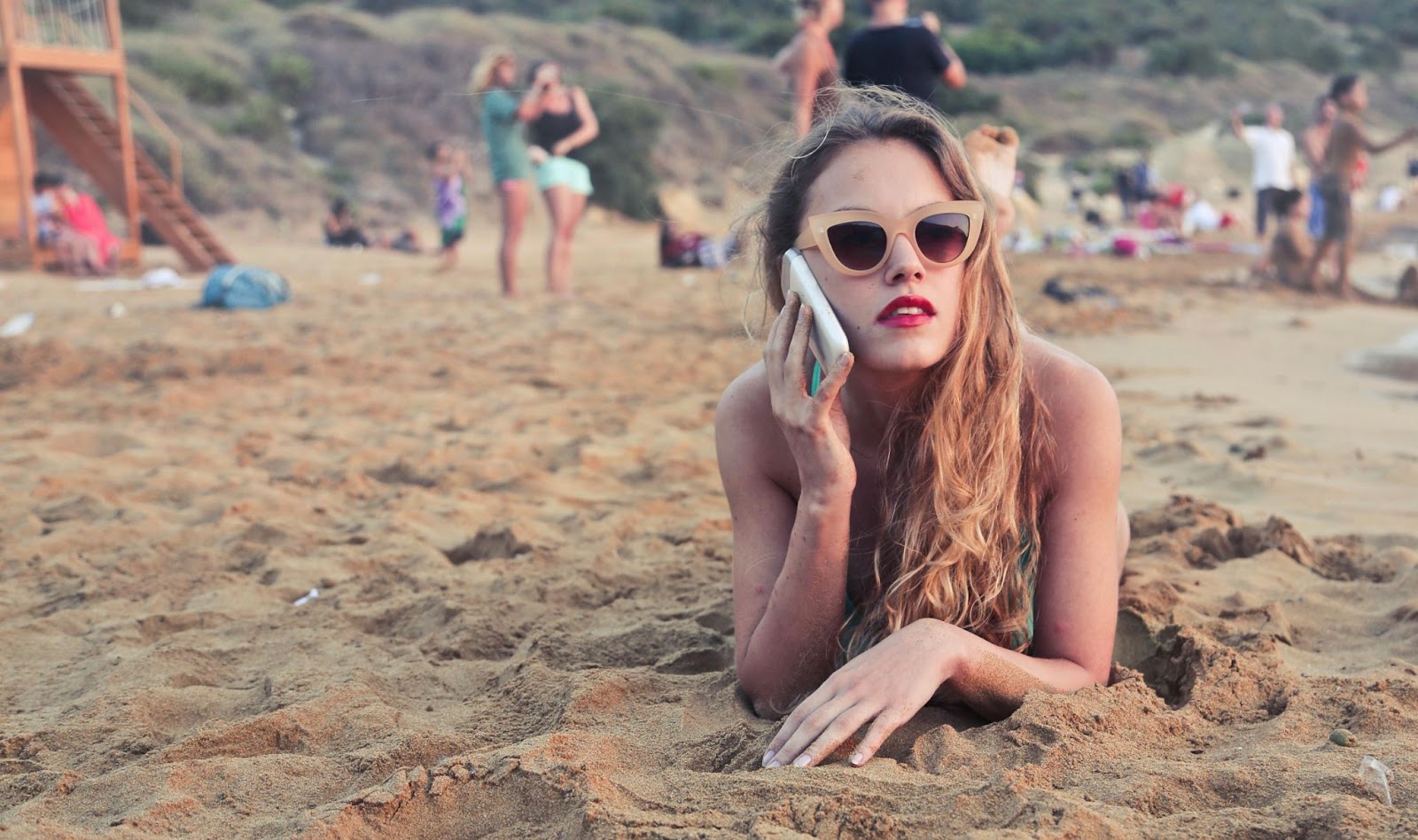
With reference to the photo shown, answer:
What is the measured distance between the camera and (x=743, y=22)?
141 ft

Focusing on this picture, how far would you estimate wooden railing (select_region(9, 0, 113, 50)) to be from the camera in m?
12.8

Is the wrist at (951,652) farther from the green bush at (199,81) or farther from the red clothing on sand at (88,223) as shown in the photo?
the green bush at (199,81)

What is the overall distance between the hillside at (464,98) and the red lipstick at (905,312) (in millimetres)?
12699

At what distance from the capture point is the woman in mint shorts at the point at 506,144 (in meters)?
8.80

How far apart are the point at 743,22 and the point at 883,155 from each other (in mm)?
43069

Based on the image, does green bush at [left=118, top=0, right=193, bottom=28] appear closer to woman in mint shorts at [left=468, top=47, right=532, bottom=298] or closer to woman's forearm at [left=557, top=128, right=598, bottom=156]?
woman in mint shorts at [left=468, top=47, right=532, bottom=298]

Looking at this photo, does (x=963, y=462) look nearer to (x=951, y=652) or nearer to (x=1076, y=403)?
(x=1076, y=403)

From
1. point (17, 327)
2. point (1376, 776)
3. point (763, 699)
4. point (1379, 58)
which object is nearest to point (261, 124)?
point (17, 327)

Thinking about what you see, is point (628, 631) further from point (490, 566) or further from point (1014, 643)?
point (1014, 643)

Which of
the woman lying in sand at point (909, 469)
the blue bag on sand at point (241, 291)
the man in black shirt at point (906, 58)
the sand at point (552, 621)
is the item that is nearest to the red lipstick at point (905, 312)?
the woman lying in sand at point (909, 469)

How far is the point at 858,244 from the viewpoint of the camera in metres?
2.05

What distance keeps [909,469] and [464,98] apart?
1697 cm

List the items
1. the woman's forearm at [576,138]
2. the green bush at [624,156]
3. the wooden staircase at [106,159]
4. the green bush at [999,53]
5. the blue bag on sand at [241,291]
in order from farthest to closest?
the green bush at [999,53] < the green bush at [624,156] < the wooden staircase at [106,159] < the blue bag on sand at [241,291] < the woman's forearm at [576,138]

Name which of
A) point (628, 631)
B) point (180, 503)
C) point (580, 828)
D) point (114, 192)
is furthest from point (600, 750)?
point (114, 192)
